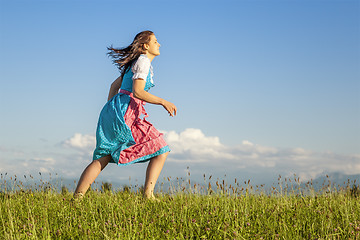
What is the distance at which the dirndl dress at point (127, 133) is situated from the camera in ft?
19.1

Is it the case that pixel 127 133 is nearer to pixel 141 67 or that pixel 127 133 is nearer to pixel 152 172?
pixel 152 172

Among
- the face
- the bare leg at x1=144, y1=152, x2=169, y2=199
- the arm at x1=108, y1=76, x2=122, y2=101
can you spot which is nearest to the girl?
the bare leg at x1=144, y1=152, x2=169, y2=199

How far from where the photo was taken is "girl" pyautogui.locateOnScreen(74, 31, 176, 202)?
582cm

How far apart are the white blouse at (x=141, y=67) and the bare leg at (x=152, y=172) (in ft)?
3.94

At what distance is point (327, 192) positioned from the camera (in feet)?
23.4

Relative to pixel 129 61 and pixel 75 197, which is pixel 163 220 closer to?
pixel 75 197

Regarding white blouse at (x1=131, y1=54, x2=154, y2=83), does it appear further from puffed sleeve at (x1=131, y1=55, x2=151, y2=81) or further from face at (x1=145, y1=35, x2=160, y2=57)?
face at (x1=145, y1=35, x2=160, y2=57)

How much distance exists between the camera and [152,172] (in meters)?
5.96

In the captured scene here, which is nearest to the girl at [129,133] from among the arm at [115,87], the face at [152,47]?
the face at [152,47]

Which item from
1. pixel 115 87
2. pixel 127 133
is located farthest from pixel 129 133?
pixel 115 87

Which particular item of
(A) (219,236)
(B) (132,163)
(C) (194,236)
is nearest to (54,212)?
(B) (132,163)

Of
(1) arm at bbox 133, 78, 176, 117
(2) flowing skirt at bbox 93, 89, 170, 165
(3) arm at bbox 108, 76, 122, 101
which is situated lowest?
(2) flowing skirt at bbox 93, 89, 170, 165

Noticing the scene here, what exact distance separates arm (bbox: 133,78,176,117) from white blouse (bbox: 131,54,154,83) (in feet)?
0.23

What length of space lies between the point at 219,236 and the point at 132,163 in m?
2.35
